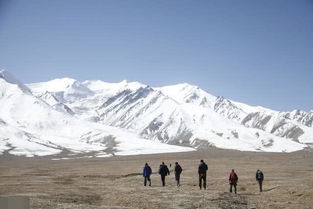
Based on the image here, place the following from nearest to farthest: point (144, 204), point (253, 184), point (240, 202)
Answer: point (144, 204)
point (240, 202)
point (253, 184)

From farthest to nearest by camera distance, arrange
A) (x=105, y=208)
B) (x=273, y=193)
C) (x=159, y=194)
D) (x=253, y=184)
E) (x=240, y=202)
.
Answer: (x=253, y=184) < (x=273, y=193) < (x=159, y=194) < (x=240, y=202) < (x=105, y=208)

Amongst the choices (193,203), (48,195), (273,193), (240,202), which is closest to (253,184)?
(273,193)

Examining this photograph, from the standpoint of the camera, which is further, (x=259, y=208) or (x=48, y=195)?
(x=48, y=195)

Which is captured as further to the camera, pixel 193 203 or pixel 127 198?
pixel 127 198

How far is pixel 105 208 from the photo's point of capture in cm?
2500

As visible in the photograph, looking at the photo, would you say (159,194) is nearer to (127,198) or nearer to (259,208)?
(127,198)

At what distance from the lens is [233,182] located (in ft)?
123

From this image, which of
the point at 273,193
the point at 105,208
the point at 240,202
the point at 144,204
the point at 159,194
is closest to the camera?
the point at 105,208

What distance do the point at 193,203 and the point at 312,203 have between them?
919 centimetres

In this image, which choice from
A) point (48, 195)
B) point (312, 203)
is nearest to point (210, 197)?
point (312, 203)

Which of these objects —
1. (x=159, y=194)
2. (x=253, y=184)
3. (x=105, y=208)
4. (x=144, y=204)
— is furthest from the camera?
(x=253, y=184)

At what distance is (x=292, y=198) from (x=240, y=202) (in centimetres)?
557

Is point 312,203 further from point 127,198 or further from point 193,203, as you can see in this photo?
point 127,198

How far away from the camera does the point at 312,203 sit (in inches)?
1217
